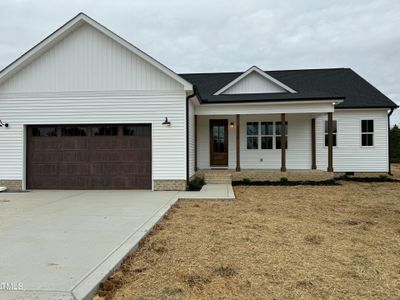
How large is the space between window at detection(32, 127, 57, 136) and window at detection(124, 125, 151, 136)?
2.79 m

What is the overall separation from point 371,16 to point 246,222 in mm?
18978

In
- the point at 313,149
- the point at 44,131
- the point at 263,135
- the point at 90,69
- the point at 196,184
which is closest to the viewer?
the point at 90,69

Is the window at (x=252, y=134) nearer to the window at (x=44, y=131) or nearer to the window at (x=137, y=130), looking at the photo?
the window at (x=137, y=130)

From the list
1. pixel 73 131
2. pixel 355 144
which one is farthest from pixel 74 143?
pixel 355 144

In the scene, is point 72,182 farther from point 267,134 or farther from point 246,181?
point 267,134

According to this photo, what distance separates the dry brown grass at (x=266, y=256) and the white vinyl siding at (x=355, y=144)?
8.04 metres

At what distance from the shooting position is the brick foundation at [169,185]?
11.4 m

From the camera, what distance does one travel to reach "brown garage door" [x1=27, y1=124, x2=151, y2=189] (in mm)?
11633

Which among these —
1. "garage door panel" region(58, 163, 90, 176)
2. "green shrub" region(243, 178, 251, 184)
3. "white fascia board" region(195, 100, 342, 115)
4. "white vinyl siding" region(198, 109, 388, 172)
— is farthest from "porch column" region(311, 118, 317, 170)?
"garage door panel" region(58, 163, 90, 176)

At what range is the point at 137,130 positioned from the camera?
11727 mm

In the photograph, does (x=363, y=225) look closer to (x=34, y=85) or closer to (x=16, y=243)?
(x=16, y=243)

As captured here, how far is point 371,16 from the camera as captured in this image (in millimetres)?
19641

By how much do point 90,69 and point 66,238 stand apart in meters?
7.87

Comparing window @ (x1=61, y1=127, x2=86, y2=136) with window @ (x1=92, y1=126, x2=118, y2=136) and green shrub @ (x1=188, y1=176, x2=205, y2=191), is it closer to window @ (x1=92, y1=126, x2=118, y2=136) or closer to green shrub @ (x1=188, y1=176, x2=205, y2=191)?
window @ (x1=92, y1=126, x2=118, y2=136)
